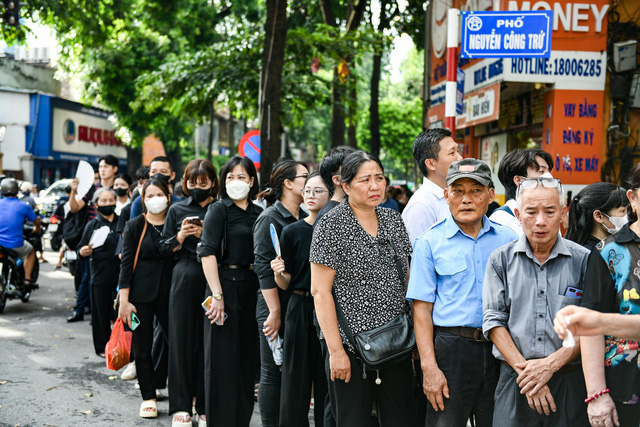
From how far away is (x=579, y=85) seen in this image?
10078 millimetres

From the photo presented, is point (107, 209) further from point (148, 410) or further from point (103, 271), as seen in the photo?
point (148, 410)

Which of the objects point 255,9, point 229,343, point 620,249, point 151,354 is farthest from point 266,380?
point 255,9

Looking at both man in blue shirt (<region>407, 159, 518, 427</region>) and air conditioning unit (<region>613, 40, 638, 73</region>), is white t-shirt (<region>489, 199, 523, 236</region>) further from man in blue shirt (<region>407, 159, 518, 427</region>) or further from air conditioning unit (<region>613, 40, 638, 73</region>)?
air conditioning unit (<region>613, 40, 638, 73</region>)

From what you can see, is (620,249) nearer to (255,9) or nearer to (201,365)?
(201,365)

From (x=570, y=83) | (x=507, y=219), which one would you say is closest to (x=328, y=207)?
(x=507, y=219)

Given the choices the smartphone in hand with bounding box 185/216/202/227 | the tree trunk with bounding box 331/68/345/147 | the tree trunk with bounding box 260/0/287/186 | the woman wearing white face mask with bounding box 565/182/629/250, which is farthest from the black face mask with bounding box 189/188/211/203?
the tree trunk with bounding box 331/68/345/147

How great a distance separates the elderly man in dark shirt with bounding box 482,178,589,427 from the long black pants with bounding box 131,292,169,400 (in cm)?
338

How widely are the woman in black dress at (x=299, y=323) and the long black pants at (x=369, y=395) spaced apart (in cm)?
88

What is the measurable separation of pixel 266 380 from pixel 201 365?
0.86 metres

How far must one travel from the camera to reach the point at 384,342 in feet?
11.8

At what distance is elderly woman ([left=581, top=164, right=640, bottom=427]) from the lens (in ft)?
9.80

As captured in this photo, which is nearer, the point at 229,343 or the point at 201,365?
the point at 229,343

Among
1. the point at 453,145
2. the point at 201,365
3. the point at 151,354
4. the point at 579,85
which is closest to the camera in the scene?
the point at 453,145

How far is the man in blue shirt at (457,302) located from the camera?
3.47 m
